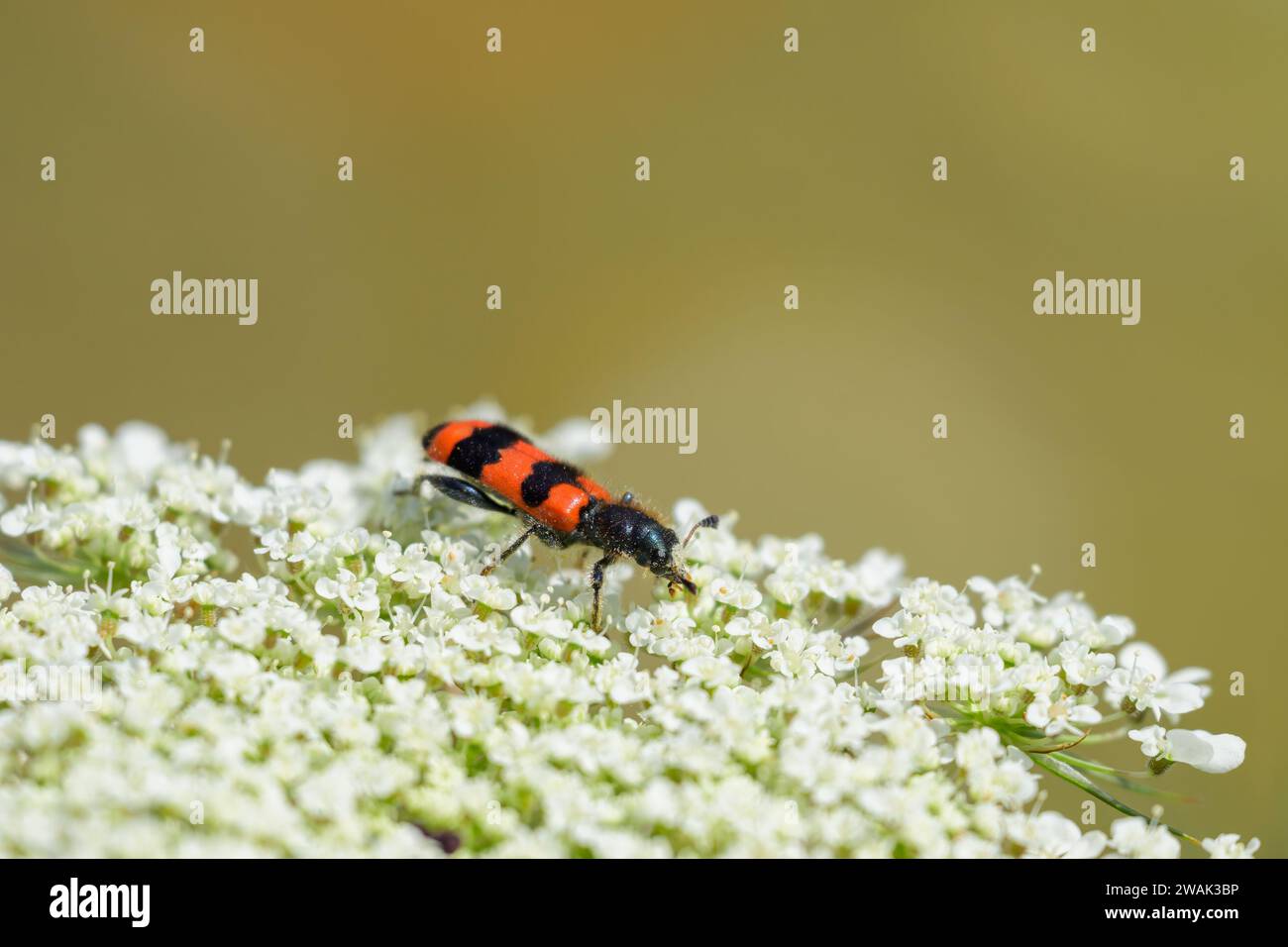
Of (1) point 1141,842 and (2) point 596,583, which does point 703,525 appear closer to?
(2) point 596,583

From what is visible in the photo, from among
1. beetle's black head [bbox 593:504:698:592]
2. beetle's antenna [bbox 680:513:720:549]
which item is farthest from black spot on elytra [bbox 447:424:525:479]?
beetle's antenna [bbox 680:513:720:549]

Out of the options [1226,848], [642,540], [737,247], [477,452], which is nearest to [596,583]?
[642,540]

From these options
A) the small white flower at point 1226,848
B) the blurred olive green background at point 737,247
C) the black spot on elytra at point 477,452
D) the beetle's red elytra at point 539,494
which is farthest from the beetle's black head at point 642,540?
the blurred olive green background at point 737,247

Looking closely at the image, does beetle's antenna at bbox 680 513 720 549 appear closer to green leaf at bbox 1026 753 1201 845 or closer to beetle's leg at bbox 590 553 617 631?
beetle's leg at bbox 590 553 617 631

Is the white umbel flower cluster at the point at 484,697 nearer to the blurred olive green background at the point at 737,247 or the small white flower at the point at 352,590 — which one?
the small white flower at the point at 352,590
